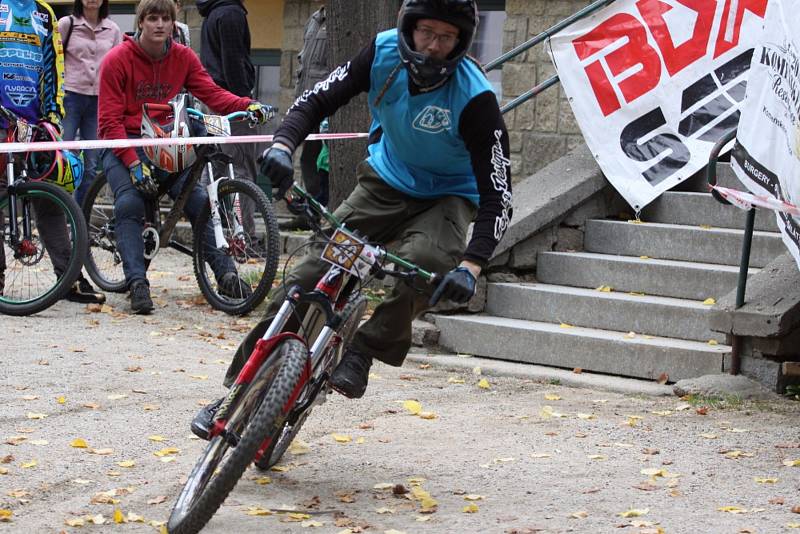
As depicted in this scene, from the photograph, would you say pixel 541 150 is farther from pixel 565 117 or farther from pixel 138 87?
pixel 138 87

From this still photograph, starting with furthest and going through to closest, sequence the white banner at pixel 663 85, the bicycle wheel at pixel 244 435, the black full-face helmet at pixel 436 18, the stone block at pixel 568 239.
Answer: the stone block at pixel 568 239 < the white banner at pixel 663 85 < the black full-face helmet at pixel 436 18 < the bicycle wheel at pixel 244 435

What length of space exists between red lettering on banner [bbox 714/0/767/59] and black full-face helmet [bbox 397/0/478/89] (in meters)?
4.40

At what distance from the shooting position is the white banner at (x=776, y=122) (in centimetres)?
622

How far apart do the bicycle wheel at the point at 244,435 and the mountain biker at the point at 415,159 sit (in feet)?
0.70

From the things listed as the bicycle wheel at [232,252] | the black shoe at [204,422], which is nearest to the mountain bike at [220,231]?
the bicycle wheel at [232,252]

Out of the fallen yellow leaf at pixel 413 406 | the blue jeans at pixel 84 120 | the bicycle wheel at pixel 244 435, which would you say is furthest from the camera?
the blue jeans at pixel 84 120

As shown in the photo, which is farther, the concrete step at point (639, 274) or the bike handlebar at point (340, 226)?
the concrete step at point (639, 274)

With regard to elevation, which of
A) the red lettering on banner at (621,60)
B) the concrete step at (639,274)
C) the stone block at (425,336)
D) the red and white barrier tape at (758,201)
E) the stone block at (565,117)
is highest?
the red lettering on banner at (621,60)

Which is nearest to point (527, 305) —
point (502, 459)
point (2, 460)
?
point (502, 459)

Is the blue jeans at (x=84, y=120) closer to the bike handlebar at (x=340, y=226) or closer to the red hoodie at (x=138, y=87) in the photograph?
the red hoodie at (x=138, y=87)

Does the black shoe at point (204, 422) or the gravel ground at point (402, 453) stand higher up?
the black shoe at point (204, 422)

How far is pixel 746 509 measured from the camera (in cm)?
498

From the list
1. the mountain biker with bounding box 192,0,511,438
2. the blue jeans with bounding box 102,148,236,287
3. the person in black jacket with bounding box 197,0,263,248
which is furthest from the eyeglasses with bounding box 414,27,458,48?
the person in black jacket with bounding box 197,0,263,248

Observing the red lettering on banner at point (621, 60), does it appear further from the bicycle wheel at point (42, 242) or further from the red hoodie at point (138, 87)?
the bicycle wheel at point (42, 242)
